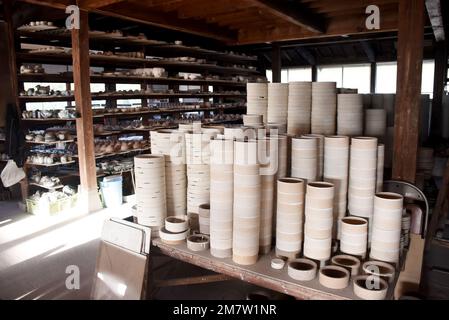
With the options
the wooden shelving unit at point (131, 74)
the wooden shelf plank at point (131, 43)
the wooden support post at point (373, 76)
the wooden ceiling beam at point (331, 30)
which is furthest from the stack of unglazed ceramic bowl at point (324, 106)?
the wooden support post at point (373, 76)

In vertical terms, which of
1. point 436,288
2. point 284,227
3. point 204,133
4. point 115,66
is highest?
point 115,66

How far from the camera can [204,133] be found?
2416 mm

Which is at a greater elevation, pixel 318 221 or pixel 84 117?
pixel 84 117

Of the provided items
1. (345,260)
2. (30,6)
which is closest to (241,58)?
(30,6)

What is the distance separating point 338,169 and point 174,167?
1.06 m

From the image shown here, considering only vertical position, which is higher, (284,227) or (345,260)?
(284,227)

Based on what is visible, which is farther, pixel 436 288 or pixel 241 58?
pixel 241 58

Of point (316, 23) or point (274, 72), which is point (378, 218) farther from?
point (274, 72)

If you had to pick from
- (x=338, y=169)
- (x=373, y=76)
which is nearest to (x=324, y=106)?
(x=338, y=169)

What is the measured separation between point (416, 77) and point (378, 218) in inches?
55.6

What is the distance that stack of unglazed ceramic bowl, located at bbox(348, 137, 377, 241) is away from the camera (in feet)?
6.97

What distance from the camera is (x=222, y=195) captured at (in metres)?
2.07

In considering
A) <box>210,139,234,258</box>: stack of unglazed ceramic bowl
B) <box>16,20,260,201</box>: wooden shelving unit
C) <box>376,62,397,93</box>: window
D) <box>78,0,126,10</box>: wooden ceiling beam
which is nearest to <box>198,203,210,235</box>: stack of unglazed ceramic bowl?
<box>210,139,234,258</box>: stack of unglazed ceramic bowl

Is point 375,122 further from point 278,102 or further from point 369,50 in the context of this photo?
point 369,50
